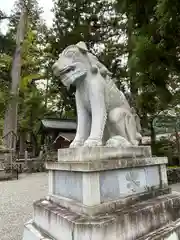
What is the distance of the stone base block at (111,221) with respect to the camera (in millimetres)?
1637

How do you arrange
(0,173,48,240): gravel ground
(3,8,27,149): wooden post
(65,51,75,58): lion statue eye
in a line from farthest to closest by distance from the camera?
1. (3,8,27,149): wooden post
2. (0,173,48,240): gravel ground
3. (65,51,75,58): lion statue eye

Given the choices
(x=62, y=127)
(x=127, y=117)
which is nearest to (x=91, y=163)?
(x=127, y=117)

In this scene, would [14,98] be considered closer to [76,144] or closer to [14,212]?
[14,212]

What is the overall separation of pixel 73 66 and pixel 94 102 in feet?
1.44

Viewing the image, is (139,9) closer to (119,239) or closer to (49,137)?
(119,239)

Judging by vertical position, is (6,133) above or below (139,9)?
below

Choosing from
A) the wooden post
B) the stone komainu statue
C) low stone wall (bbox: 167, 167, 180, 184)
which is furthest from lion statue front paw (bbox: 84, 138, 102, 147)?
the wooden post

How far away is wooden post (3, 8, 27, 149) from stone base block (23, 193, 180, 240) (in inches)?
404

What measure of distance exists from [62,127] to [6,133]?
5438 millimetres

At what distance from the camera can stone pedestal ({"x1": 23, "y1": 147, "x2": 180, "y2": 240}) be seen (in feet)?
5.68

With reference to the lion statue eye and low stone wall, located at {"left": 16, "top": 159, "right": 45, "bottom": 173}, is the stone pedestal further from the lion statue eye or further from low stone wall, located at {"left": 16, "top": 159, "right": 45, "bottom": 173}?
low stone wall, located at {"left": 16, "top": 159, "right": 45, "bottom": 173}

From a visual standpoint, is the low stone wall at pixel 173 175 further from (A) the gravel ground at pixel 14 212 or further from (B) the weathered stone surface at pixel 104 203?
(B) the weathered stone surface at pixel 104 203

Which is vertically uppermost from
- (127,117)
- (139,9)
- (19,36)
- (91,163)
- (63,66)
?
(19,36)

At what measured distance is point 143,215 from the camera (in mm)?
1925
